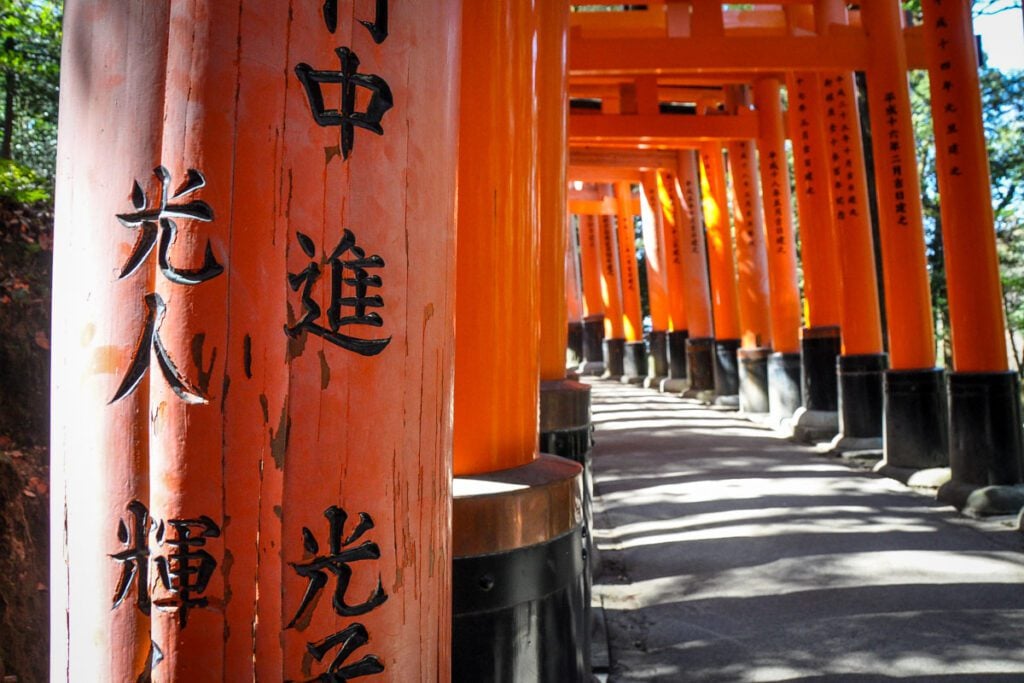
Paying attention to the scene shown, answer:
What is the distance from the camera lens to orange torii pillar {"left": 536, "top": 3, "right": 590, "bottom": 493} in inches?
109

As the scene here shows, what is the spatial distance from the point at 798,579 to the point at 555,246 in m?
2.24

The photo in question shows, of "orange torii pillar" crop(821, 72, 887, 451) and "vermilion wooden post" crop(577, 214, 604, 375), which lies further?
"vermilion wooden post" crop(577, 214, 604, 375)

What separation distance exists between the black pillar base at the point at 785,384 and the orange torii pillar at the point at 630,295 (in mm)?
8470

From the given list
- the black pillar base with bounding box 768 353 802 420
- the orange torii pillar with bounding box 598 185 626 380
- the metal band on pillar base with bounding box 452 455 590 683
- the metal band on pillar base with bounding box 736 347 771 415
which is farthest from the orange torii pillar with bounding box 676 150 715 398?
the metal band on pillar base with bounding box 452 455 590 683

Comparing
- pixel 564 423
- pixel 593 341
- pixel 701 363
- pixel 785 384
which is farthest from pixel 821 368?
pixel 593 341

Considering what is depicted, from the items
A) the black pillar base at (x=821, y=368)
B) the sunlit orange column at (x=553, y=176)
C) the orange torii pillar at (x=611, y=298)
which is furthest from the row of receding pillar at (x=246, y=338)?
the orange torii pillar at (x=611, y=298)

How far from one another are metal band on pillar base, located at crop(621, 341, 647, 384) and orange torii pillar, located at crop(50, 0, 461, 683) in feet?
57.2

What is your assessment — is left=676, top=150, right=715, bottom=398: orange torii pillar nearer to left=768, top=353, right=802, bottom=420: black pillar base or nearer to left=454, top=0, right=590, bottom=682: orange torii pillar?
left=768, top=353, right=802, bottom=420: black pillar base

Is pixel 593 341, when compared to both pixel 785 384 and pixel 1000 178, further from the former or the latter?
pixel 785 384

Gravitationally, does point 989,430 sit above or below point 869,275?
below

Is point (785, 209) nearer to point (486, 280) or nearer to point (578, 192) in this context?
point (486, 280)

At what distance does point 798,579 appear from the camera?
170 inches

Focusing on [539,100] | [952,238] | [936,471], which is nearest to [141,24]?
[539,100]

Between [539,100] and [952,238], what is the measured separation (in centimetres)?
402
